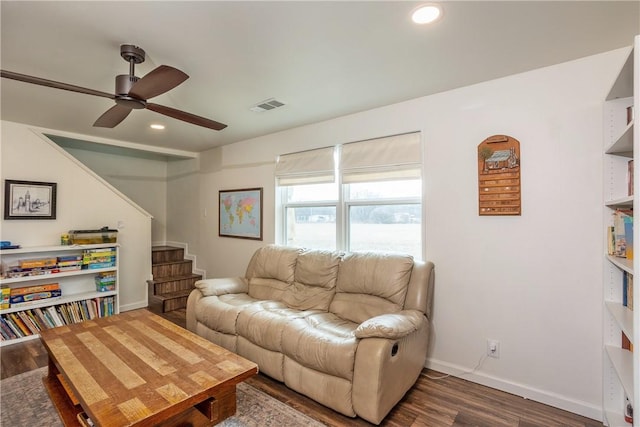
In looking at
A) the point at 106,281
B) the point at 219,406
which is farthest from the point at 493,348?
the point at 106,281

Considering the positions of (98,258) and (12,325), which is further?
(98,258)

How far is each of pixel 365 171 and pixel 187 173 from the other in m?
3.51

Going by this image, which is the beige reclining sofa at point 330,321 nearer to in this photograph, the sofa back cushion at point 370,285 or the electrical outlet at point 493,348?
the sofa back cushion at point 370,285

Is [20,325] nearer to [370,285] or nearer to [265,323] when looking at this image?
[265,323]

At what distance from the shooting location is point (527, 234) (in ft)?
7.33

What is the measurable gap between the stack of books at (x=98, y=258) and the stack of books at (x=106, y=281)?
135 mm

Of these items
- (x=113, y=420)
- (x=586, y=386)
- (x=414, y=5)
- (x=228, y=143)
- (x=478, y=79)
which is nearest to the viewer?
(x=113, y=420)

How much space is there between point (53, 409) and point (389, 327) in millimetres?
2322

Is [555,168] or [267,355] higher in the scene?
[555,168]

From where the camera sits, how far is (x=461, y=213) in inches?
98.8

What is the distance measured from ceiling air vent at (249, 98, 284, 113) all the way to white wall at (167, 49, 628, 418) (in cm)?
101

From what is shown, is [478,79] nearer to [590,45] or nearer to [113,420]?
[590,45]

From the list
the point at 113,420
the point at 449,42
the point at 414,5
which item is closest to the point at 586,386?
the point at 449,42

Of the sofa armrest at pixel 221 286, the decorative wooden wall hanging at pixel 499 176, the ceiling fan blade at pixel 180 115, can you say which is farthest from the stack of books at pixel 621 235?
the sofa armrest at pixel 221 286
